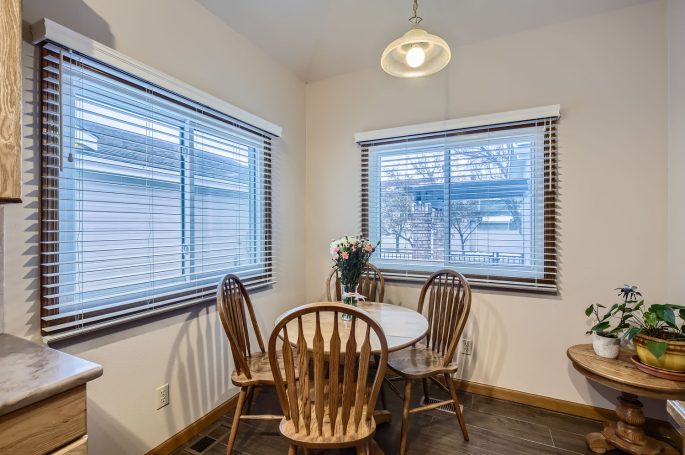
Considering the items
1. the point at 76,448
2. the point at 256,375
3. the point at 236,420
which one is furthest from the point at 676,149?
the point at 76,448

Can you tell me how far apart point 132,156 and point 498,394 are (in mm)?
2864

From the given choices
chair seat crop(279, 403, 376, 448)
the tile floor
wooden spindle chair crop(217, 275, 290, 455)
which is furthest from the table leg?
wooden spindle chair crop(217, 275, 290, 455)

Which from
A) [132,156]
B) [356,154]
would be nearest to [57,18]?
[132,156]

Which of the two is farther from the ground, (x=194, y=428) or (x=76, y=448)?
(x=76, y=448)

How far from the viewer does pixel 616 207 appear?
84.3 inches

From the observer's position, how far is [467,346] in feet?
8.32

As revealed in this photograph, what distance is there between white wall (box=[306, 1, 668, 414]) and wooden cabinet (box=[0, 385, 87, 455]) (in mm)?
2253

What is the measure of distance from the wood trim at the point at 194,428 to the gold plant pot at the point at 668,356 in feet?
8.23

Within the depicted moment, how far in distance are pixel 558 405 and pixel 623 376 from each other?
71cm

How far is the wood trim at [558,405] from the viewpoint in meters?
1.98

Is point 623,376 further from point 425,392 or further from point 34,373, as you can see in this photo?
point 34,373

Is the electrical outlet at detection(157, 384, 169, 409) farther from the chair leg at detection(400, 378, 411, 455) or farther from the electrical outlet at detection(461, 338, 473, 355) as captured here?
the electrical outlet at detection(461, 338, 473, 355)

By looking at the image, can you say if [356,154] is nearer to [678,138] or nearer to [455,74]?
[455,74]

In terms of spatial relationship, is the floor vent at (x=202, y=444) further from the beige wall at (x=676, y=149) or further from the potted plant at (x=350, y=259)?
the beige wall at (x=676, y=149)
